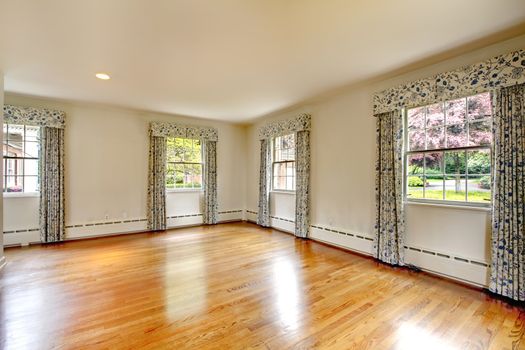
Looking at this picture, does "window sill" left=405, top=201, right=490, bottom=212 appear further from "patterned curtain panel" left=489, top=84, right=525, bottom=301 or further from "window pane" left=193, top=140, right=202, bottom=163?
"window pane" left=193, top=140, right=202, bottom=163

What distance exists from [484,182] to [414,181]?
2.42 ft

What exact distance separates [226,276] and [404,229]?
7.90ft

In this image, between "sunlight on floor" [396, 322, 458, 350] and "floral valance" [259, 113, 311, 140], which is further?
"floral valance" [259, 113, 311, 140]

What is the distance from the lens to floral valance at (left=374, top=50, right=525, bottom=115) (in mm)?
2512

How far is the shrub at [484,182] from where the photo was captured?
2.80 m

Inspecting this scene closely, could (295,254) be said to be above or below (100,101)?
below

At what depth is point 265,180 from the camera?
606cm

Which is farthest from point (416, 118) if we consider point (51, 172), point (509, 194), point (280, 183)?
point (51, 172)

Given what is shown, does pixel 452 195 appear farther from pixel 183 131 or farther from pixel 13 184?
pixel 13 184

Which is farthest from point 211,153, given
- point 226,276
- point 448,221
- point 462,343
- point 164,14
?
point 462,343

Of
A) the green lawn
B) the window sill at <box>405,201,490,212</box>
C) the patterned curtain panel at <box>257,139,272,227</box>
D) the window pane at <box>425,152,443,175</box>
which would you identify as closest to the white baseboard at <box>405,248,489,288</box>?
A: the window sill at <box>405,201,490,212</box>

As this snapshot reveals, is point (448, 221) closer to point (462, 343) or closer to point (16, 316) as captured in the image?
point (462, 343)

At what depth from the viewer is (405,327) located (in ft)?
6.95

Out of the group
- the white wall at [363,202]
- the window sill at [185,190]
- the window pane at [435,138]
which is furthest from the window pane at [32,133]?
the window pane at [435,138]
